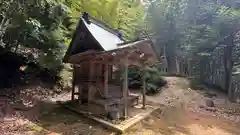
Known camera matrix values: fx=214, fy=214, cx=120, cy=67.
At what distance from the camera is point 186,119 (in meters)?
7.79

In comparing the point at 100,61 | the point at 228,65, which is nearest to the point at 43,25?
the point at 100,61

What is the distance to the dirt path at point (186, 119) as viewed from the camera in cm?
644

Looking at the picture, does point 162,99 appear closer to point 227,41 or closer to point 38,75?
point 227,41

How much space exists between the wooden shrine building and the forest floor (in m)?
0.86

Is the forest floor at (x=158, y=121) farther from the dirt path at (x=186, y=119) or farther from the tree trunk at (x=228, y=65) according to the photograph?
the tree trunk at (x=228, y=65)

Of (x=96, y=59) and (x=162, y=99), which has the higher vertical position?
(x=96, y=59)

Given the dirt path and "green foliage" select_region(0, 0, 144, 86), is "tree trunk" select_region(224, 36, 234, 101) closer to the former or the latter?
the dirt path

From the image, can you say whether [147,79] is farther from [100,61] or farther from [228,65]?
[100,61]

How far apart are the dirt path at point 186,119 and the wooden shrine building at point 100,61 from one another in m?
1.13

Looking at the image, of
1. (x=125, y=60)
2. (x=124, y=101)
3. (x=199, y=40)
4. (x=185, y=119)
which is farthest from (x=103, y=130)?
(x=199, y=40)

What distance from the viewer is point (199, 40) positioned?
1305 centimetres

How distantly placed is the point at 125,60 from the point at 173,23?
12874mm

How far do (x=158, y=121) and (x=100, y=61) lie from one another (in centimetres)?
283

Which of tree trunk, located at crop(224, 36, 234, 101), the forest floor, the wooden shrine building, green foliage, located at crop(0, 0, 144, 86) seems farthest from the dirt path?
green foliage, located at crop(0, 0, 144, 86)
